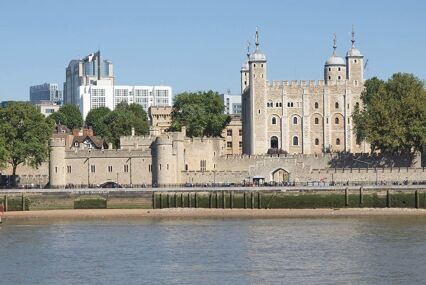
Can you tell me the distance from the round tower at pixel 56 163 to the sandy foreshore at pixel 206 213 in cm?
1131

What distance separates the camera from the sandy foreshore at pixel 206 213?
8512 cm

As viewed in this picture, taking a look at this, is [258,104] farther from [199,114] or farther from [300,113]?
[199,114]

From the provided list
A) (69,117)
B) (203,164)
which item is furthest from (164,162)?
(69,117)

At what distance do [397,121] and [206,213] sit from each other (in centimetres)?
2410

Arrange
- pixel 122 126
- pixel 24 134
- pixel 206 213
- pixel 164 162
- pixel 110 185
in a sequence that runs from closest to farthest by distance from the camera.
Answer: pixel 206 213, pixel 164 162, pixel 110 185, pixel 24 134, pixel 122 126

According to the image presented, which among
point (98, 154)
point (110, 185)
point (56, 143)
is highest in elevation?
point (56, 143)

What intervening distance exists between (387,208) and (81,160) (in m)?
28.1

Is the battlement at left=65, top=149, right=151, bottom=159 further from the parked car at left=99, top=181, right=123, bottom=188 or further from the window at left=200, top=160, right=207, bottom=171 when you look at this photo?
the window at left=200, top=160, right=207, bottom=171

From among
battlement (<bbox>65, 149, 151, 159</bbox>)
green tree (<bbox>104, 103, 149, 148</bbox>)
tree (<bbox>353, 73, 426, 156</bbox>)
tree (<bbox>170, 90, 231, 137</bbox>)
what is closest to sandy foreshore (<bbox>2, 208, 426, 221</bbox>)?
battlement (<bbox>65, 149, 151, 159</bbox>)

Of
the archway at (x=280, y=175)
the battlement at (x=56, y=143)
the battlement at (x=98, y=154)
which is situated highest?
the battlement at (x=56, y=143)

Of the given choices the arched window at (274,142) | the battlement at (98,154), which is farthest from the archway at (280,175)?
the arched window at (274,142)

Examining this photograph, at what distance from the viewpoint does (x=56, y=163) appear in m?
100

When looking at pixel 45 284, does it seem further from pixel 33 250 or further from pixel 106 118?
pixel 106 118

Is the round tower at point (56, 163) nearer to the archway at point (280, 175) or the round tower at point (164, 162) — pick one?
the round tower at point (164, 162)
